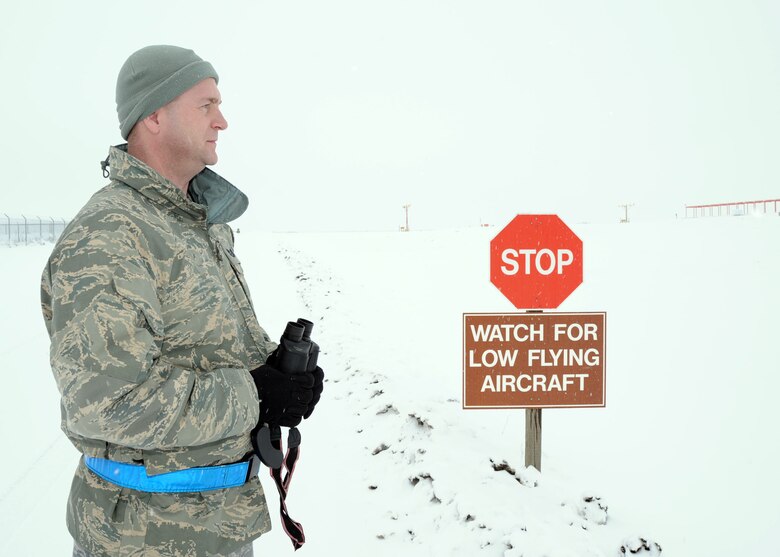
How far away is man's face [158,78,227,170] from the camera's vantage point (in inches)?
72.9

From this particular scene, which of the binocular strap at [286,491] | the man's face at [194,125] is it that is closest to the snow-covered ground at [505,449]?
the binocular strap at [286,491]

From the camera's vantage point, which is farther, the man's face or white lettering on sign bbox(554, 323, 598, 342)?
white lettering on sign bbox(554, 323, 598, 342)

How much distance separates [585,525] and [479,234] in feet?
89.1

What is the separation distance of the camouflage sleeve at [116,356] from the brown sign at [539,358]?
108 inches

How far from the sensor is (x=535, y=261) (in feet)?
13.4

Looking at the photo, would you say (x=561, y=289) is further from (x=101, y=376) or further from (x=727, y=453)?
(x=101, y=376)

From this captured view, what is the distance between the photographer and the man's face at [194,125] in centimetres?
185

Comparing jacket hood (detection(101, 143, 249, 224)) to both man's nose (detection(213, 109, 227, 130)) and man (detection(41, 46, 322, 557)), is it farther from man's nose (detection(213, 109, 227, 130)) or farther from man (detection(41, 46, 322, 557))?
man's nose (detection(213, 109, 227, 130))

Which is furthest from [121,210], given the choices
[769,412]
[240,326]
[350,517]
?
[769,412]

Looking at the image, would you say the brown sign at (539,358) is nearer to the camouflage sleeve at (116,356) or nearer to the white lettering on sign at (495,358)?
the white lettering on sign at (495,358)

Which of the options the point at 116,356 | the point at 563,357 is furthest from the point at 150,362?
the point at 563,357

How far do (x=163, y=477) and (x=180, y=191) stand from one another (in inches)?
35.0

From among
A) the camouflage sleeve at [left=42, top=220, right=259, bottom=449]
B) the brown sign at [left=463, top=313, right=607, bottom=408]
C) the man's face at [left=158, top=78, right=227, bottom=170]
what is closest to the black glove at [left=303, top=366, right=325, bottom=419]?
the camouflage sleeve at [left=42, top=220, right=259, bottom=449]

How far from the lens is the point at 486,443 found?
4.73 metres
